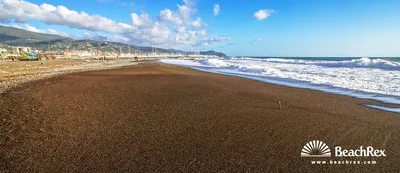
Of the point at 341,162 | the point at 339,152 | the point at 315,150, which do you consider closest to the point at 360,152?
the point at 339,152

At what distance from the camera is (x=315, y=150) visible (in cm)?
397

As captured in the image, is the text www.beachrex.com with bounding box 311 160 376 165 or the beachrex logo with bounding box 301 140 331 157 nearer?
A: the text www.beachrex.com with bounding box 311 160 376 165

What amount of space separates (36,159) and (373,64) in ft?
109

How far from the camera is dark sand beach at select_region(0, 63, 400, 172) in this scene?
3395 millimetres

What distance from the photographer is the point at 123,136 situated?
15.0ft

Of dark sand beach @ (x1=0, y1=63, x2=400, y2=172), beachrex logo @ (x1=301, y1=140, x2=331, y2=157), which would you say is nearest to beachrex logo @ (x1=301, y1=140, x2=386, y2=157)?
beachrex logo @ (x1=301, y1=140, x2=331, y2=157)

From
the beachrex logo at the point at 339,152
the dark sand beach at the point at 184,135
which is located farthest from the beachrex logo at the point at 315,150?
the dark sand beach at the point at 184,135

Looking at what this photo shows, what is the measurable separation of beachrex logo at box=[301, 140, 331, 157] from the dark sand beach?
0.16 meters

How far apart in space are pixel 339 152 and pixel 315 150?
435mm

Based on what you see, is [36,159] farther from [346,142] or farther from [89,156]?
[346,142]

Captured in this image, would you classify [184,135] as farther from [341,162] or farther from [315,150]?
[341,162]

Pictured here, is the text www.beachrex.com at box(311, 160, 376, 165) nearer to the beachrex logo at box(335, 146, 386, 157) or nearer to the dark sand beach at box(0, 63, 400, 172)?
the dark sand beach at box(0, 63, 400, 172)

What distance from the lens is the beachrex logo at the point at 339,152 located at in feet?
12.5

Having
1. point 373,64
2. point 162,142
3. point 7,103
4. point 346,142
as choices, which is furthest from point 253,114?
point 373,64
